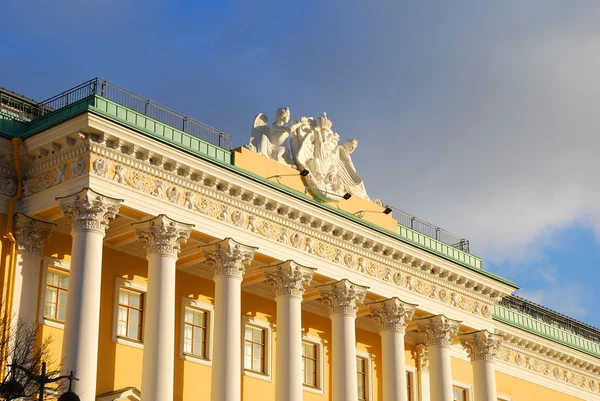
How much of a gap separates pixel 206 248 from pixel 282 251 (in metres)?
2.29

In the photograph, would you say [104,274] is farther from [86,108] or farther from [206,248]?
[86,108]

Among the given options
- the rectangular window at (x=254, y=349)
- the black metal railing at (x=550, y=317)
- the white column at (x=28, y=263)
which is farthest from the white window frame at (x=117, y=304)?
the black metal railing at (x=550, y=317)

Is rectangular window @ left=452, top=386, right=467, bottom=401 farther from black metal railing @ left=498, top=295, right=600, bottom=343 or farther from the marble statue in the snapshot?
the marble statue

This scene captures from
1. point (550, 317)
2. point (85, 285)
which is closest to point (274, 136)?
point (85, 285)

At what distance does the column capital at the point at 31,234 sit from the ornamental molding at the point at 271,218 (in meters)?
1.30

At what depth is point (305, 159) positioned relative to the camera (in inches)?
1260

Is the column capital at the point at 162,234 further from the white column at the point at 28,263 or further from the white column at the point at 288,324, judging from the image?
the white column at the point at 288,324

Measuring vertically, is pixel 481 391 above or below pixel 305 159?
below

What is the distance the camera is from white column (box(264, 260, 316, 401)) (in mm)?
29328

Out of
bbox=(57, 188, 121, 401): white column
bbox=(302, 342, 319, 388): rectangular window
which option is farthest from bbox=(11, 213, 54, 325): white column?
bbox=(302, 342, 319, 388): rectangular window

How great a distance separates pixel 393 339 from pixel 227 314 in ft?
22.3

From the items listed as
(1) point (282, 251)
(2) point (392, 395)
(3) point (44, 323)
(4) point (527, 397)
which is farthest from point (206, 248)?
(4) point (527, 397)

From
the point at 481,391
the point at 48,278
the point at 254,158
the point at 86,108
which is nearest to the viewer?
the point at 86,108

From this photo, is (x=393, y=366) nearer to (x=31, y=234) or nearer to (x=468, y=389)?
(x=468, y=389)
